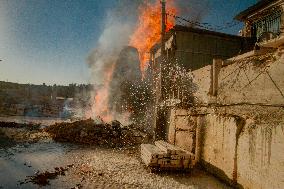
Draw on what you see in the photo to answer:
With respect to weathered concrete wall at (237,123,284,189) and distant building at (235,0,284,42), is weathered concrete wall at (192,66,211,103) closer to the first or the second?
weathered concrete wall at (237,123,284,189)

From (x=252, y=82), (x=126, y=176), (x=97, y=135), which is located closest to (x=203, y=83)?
(x=252, y=82)

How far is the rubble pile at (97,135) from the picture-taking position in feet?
56.4

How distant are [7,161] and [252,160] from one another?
9958 mm

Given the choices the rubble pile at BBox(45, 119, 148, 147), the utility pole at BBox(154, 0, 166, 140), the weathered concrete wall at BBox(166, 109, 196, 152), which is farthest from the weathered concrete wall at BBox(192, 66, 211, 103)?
the rubble pile at BBox(45, 119, 148, 147)

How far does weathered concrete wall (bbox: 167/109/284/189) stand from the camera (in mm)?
6886

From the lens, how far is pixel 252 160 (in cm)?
787

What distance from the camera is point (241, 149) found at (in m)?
8.53

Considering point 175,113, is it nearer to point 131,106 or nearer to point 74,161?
point 74,161

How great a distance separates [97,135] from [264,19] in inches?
585

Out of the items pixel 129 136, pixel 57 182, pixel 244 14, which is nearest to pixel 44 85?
pixel 129 136

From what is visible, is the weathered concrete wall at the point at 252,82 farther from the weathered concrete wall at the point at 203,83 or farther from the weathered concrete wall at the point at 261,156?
the weathered concrete wall at the point at 261,156

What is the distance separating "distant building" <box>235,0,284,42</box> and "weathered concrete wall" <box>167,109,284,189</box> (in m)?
9.44

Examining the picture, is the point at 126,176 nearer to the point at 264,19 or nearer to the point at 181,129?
the point at 181,129

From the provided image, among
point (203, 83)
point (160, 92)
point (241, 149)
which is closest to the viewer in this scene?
point (241, 149)
